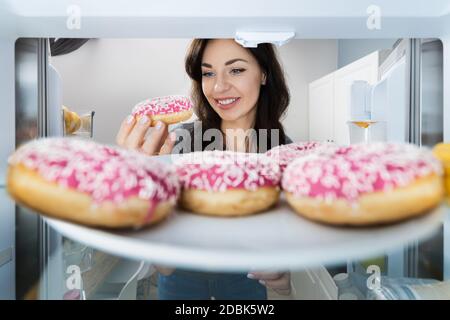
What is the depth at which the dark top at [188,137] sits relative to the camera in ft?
2.53

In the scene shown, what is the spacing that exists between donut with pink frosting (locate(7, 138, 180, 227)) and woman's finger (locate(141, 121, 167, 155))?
0.32 m

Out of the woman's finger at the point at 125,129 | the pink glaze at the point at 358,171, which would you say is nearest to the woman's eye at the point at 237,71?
the woman's finger at the point at 125,129

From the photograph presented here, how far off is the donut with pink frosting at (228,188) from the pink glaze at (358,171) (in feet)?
0.13

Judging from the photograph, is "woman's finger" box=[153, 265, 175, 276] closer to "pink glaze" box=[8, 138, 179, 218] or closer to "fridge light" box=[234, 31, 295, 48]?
"pink glaze" box=[8, 138, 179, 218]

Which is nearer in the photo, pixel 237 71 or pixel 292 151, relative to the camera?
pixel 292 151

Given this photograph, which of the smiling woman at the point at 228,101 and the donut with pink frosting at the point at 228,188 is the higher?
the smiling woman at the point at 228,101

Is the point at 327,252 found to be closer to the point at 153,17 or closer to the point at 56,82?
the point at 153,17

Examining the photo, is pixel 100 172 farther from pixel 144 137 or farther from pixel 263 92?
pixel 263 92

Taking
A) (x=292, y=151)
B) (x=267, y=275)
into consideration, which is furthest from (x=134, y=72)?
(x=267, y=275)

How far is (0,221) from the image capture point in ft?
2.09

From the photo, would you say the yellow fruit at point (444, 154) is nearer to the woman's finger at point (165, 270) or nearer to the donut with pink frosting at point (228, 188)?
the donut with pink frosting at point (228, 188)

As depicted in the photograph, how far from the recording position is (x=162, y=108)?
0.75 meters

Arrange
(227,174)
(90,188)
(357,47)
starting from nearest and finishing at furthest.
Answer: (90,188)
(227,174)
(357,47)

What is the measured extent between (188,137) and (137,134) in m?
0.10
